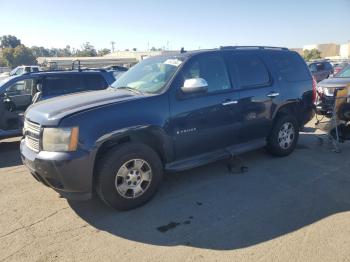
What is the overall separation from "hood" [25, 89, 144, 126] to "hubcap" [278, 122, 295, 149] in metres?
2.95

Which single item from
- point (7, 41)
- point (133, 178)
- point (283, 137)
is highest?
point (7, 41)

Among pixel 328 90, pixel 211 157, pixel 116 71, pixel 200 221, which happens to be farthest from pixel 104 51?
pixel 200 221

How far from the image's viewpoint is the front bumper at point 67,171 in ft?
11.6

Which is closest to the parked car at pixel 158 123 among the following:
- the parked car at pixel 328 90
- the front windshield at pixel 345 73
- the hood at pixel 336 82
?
the parked car at pixel 328 90

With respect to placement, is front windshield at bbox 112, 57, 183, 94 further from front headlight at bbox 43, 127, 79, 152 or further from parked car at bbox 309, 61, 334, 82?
parked car at bbox 309, 61, 334, 82

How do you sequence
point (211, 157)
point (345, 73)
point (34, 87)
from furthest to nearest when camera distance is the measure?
1. point (345, 73)
2. point (34, 87)
3. point (211, 157)

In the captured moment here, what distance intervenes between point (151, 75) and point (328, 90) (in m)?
6.72

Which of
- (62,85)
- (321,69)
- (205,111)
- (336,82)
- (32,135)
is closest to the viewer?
(32,135)

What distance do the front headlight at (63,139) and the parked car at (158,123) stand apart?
0.4 inches

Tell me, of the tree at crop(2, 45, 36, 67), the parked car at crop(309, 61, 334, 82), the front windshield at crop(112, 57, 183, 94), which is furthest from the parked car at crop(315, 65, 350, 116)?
the tree at crop(2, 45, 36, 67)

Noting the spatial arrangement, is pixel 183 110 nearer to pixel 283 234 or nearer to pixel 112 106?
pixel 112 106

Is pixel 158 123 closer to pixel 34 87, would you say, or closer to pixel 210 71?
pixel 210 71

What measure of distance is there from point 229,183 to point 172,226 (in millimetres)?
1476

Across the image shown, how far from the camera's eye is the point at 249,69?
17.5 feet
